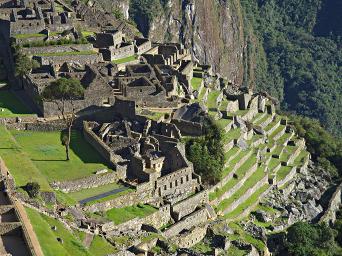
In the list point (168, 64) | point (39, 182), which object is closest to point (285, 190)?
point (168, 64)

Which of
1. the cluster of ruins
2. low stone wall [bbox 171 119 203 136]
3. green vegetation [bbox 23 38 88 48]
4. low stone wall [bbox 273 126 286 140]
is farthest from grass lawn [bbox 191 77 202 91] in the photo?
low stone wall [bbox 171 119 203 136]

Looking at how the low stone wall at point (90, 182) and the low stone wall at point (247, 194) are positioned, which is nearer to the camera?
the low stone wall at point (90, 182)

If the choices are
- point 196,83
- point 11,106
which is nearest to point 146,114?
point 11,106

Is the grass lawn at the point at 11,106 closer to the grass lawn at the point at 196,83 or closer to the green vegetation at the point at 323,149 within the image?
the grass lawn at the point at 196,83

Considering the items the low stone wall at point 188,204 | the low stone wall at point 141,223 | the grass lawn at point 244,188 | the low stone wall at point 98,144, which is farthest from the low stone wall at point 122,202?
the grass lawn at point 244,188

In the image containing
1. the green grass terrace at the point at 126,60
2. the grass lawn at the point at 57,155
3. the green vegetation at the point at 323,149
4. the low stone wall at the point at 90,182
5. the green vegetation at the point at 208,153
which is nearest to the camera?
the low stone wall at the point at 90,182

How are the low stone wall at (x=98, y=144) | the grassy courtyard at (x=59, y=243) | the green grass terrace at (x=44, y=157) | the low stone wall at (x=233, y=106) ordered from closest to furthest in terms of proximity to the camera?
1. the grassy courtyard at (x=59, y=243)
2. the green grass terrace at (x=44, y=157)
3. the low stone wall at (x=98, y=144)
4. the low stone wall at (x=233, y=106)

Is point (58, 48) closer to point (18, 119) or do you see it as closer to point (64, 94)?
point (64, 94)
